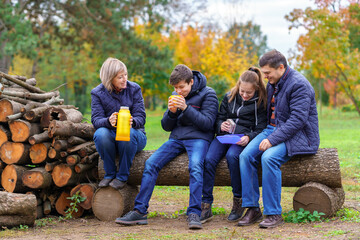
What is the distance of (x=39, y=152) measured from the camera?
5.71 m

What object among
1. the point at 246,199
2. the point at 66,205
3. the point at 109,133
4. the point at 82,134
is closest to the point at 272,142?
the point at 246,199

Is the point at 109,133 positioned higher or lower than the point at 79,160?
higher

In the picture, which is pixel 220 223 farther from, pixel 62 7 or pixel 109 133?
pixel 62 7

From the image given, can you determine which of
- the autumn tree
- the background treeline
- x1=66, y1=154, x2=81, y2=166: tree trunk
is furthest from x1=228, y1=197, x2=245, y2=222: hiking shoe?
the autumn tree

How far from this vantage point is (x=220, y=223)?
4.96 m

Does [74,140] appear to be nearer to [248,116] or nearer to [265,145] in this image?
[248,116]

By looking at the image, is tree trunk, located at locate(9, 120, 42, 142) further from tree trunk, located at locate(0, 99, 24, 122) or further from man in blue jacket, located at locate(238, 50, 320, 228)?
man in blue jacket, located at locate(238, 50, 320, 228)

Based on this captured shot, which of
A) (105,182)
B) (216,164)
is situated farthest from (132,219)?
(216,164)

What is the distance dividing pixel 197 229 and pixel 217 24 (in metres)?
29.0

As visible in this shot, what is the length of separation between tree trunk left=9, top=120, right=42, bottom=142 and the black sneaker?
173cm

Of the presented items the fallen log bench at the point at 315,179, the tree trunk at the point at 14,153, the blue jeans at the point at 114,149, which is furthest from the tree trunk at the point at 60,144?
the fallen log bench at the point at 315,179

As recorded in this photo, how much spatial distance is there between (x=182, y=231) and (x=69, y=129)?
6.53ft

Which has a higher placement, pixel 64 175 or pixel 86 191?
pixel 64 175

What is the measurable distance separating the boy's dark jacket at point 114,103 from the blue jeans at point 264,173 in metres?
1.38
